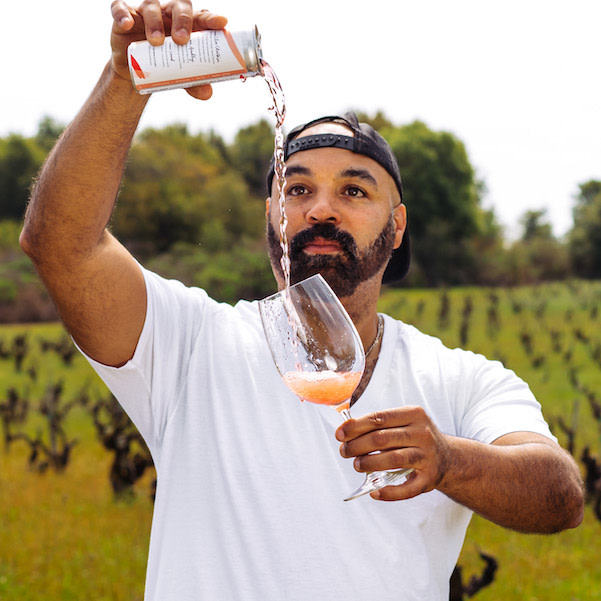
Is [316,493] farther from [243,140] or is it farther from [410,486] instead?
[243,140]

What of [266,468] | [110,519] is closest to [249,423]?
[266,468]

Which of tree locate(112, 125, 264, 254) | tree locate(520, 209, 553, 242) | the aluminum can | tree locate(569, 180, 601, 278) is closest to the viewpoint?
the aluminum can

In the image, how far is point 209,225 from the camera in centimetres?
4444

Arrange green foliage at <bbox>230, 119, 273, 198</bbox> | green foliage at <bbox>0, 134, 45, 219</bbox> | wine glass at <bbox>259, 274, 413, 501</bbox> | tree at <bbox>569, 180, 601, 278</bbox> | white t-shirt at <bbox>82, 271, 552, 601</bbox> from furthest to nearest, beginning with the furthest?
green foliage at <bbox>230, 119, 273, 198</bbox> < green foliage at <bbox>0, 134, 45, 219</bbox> < tree at <bbox>569, 180, 601, 278</bbox> < white t-shirt at <bbox>82, 271, 552, 601</bbox> < wine glass at <bbox>259, 274, 413, 501</bbox>

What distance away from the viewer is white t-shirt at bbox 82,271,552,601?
1.99 metres

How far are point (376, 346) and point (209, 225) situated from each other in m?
42.6

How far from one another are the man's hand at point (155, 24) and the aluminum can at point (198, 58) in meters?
0.02

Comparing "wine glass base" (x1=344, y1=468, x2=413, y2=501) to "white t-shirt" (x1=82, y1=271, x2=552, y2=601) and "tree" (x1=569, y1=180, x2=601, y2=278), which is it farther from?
"tree" (x1=569, y1=180, x2=601, y2=278)

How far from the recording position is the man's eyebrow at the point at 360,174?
104 inches

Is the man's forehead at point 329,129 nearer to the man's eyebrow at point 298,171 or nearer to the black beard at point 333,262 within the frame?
the man's eyebrow at point 298,171

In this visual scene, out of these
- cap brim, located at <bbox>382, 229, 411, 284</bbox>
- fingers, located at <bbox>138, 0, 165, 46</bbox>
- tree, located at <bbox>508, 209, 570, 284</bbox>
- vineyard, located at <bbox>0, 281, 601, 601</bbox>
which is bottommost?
vineyard, located at <bbox>0, 281, 601, 601</bbox>

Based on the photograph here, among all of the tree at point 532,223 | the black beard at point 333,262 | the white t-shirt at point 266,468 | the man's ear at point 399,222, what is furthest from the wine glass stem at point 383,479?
the tree at point 532,223

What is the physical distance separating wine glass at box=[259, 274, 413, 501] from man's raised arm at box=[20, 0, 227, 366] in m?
0.52

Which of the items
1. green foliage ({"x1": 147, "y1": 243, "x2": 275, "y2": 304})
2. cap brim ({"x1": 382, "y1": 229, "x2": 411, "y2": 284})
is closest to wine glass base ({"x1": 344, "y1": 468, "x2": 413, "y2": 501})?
cap brim ({"x1": 382, "y1": 229, "x2": 411, "y2": 284})
